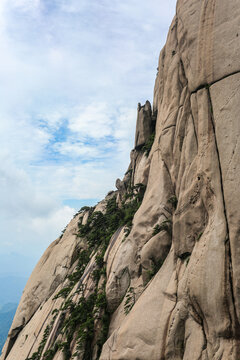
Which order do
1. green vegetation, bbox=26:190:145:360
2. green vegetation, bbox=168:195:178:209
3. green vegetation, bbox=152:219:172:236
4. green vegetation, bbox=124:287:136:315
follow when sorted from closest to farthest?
green vegetation, bbox=124:287:136:315 < green vegetation, bbox=152:219:172:236 < green vegetation, bbox=168:195:178:209 < green vegetation, bbox=26:190:145:360

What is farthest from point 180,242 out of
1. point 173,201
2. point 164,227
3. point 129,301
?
point 129,301

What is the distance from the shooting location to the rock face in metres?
12.0

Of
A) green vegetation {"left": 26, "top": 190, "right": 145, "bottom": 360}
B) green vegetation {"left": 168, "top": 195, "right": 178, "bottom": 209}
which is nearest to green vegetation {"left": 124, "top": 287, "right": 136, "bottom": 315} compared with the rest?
green vegetation {"left": 26, "top": 190, "right": 145, "bottom": 360}

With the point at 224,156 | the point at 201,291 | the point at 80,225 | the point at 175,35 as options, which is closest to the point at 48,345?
the point at 80,225

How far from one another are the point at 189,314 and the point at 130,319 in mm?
4117

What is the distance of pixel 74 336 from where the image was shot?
65.3 feet

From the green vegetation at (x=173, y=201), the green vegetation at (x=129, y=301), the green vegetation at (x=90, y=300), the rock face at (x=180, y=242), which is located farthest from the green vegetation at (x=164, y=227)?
the green vegetation at (x=129, y=301)

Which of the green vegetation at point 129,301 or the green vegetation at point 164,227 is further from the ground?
the green vegetation at point 164,227

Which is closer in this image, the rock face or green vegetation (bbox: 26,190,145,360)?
the rock face

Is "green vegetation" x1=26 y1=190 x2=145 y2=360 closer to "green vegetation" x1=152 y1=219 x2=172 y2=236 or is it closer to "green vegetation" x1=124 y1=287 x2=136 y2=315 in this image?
"green vegetation" x1=124 y1=287 x2=136 y2=315

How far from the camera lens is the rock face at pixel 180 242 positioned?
12.0 m

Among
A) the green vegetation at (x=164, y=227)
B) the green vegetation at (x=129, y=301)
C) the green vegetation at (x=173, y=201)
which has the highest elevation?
the green vegetation at (x=173, y=201)

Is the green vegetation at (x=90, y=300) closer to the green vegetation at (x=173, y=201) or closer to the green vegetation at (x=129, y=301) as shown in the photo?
the green vegetation at (x=129, y=301)

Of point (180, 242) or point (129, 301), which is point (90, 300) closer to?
point (129, 301)
